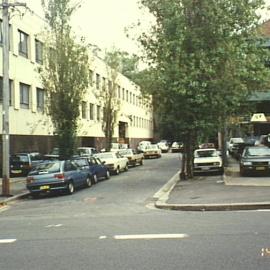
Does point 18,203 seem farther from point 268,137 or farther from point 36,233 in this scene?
point 268,137

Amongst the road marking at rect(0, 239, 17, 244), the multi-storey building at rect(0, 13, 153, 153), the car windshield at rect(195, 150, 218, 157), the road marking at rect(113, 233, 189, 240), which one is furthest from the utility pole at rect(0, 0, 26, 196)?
the road marking at rect(113, 233, 189, 240)

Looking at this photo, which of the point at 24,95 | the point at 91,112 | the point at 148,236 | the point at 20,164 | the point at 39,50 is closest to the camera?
the point at 148,236

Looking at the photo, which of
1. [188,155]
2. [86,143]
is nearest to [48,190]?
[188,155]

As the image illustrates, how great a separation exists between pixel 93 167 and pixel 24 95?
1402cm

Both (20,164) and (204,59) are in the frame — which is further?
(20,164)

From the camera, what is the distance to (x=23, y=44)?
132 ft

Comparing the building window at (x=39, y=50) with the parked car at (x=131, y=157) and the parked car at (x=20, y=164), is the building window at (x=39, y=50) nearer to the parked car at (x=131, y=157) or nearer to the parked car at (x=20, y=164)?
the parked car at (x=131, y=157)

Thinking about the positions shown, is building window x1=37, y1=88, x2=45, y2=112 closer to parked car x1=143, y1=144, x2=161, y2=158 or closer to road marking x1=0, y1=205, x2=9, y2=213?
parked car x1=143, y1=144, x2=161, y2=158

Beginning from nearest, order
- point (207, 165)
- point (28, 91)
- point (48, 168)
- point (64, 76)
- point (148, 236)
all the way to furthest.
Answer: point (148, 236), point (48, 168), point (207, 165), point (64, 76), point (28, 91)

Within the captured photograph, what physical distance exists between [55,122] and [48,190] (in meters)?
10.4

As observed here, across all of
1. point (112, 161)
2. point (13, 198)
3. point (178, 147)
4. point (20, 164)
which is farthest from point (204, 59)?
point (178, 147)

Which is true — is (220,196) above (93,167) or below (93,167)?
below

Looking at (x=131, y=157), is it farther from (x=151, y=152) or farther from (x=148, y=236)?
(x=148, y=236)

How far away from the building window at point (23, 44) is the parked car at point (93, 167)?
13.3m
